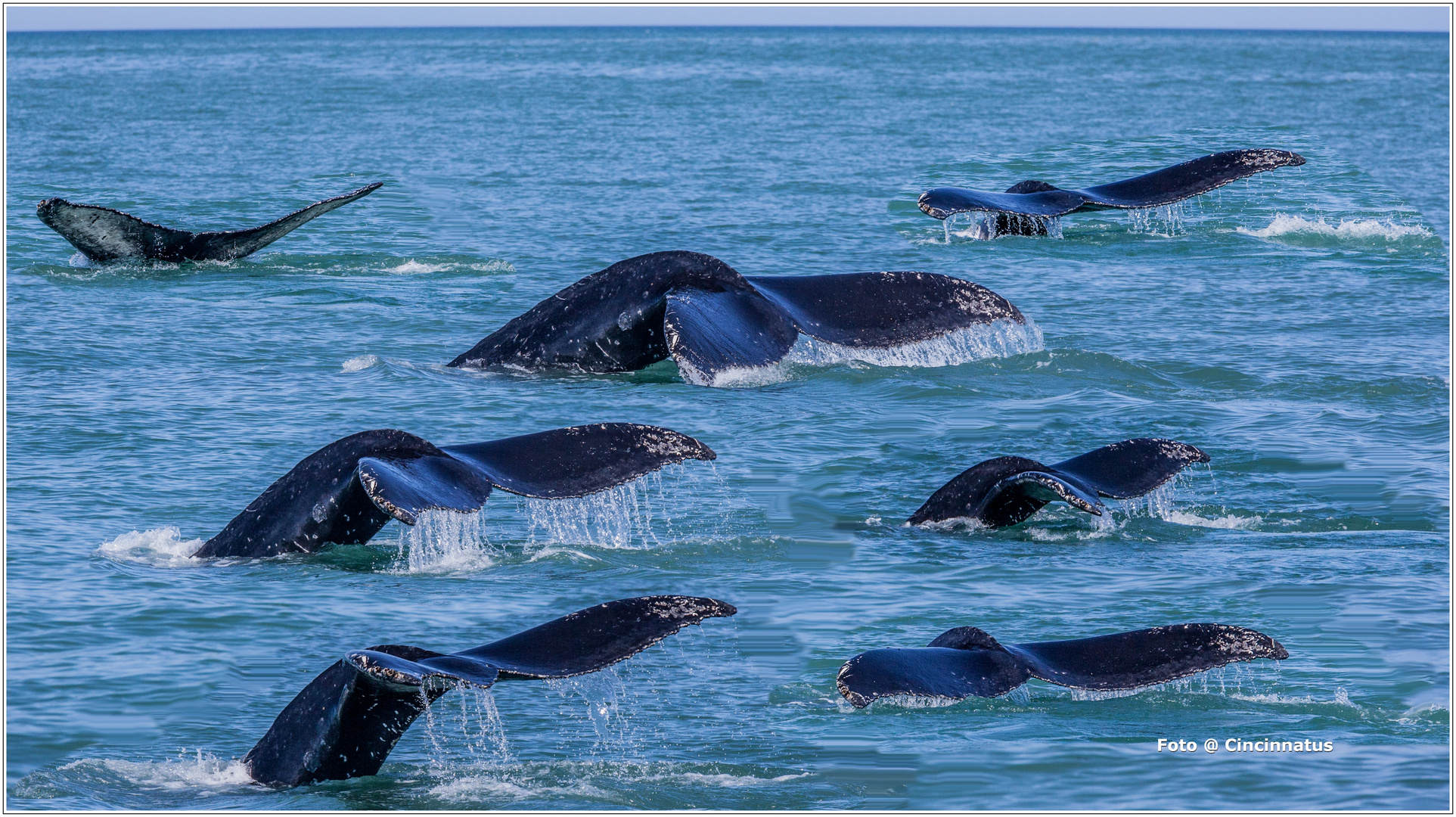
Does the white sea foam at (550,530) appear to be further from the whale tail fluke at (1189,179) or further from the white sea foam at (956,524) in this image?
the whale tail fluke at (1189,179)

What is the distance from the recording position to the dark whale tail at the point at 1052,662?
911 cm

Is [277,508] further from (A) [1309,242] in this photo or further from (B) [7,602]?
(A) [1309,242]

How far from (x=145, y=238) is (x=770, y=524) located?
39.8 feet

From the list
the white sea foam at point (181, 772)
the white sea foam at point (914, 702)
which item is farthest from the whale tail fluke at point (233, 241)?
the white sea foam at point (914, 702)

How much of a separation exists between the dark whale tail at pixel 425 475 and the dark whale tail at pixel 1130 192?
10008 mm

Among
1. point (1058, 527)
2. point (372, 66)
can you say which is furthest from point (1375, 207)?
point (372, 66)

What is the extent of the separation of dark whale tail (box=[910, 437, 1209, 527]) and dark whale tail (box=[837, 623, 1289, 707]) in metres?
1.93

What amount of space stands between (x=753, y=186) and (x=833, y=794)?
27952mm

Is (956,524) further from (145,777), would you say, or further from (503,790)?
(145,777)

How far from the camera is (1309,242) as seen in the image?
2380 centimetres

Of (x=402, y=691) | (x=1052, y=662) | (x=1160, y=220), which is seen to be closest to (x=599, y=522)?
(x=1052, y=662)

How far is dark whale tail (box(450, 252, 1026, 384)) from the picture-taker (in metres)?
13.9

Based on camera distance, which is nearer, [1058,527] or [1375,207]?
[1058,527]

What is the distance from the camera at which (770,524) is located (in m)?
11.9
